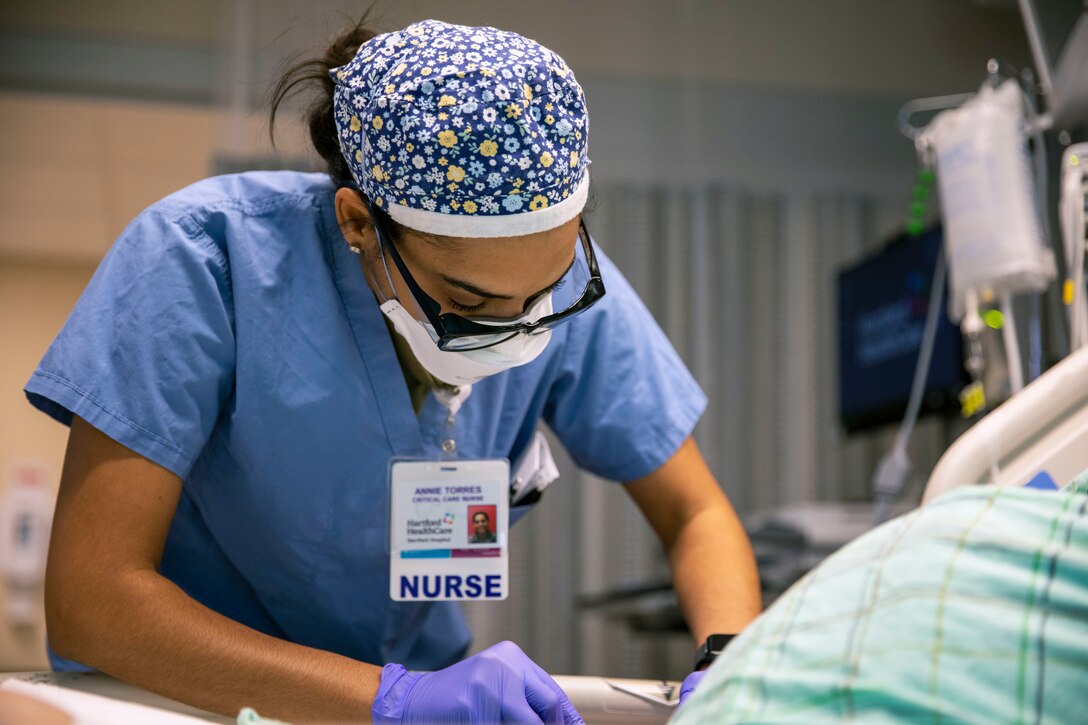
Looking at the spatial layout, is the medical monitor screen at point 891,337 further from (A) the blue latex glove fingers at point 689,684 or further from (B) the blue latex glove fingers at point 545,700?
(B) the blue latex glove fingers at point 545,700

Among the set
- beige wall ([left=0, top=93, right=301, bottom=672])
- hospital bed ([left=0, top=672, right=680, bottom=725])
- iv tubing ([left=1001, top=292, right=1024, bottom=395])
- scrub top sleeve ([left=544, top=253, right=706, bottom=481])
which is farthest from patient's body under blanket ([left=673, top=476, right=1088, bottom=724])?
beige wall ([left=0, top=93, right=301, bottom=672])

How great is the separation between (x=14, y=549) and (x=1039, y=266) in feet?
16.5

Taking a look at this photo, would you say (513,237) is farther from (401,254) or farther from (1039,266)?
(1039,266)

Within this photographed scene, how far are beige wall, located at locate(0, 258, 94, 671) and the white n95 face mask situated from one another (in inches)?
168

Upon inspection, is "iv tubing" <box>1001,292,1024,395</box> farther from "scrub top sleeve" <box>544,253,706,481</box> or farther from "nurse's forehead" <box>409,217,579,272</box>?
"nurse's forehead" <box>409,217,579,272</box>

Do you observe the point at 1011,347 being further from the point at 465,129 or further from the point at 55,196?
the point at 55,196

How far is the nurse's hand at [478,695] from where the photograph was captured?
3.21ft

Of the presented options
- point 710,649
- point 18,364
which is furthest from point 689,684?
point 18,364

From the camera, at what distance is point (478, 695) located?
98 centimetres

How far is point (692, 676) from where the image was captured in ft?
3.59

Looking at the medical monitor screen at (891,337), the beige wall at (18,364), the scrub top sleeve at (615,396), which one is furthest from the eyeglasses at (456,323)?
the beige wall at (18,364)

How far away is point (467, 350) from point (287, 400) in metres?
0.21

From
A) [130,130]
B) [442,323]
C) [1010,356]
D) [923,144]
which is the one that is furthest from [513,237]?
[130,130]

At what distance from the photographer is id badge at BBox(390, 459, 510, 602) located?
1.25 m
